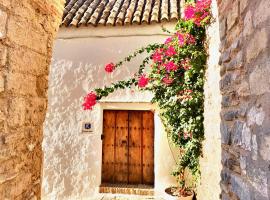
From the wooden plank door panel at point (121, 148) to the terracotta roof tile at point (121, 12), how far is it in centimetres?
194

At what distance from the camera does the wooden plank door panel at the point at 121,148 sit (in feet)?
19.3

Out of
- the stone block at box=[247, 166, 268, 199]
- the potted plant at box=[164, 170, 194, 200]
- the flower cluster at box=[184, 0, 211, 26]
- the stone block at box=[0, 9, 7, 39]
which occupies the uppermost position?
the flower cluster at box=[184, 0, 211, 26]

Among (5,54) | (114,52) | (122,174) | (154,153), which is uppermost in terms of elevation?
(114,52)

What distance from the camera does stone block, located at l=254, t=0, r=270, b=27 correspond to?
136 cm

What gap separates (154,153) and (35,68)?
150 inches

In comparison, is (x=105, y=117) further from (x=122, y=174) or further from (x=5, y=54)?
(x=5, y=54)

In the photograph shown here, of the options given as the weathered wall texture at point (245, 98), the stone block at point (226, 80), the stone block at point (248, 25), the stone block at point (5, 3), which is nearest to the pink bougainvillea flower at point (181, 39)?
the weathered wall texture at point (245, 98)

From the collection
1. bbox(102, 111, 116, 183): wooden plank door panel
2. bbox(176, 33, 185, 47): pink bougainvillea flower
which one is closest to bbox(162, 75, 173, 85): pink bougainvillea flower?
bbox(176, 33, 185, 47): pink bougainvillea flower

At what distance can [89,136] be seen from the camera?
5793 millimetres

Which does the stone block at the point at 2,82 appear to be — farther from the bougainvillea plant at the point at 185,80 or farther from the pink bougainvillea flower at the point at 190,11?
the pink bougainvillea flower at the point at 190,11

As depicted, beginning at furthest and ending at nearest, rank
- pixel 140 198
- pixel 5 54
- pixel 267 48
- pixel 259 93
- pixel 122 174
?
pixel 122 174
pixel 140 198
pixel 5 54
pixel 259 93
pixel 267 48

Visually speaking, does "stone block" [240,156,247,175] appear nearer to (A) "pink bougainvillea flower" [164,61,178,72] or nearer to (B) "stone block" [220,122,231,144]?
(B) "stone block" [220,122,231,144]

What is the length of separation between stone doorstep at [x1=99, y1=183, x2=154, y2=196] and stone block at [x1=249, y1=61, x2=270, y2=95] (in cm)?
440

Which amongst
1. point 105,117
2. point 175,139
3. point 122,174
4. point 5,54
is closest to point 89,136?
point 105,117
